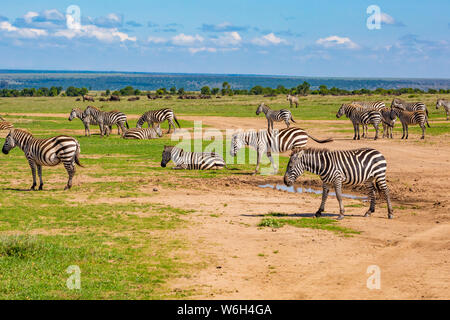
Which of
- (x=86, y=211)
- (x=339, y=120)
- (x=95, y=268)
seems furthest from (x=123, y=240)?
(x=339, y=120)

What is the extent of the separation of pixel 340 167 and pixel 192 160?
929cm

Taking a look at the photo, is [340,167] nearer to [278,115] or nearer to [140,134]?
[140,134]

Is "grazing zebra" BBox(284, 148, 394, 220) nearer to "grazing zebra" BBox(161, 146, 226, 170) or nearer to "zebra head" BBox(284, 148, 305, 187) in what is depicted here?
"zebra head" BBox(284, 148, 305, 187)

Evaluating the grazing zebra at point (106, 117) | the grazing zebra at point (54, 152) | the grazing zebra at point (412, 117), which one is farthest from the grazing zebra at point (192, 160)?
the grazing zebra at point (412, 117)

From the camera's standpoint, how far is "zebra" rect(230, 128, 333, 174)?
19938mm

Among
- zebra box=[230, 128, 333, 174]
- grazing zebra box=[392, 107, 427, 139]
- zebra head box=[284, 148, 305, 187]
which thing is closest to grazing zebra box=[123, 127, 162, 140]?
zebra box=[230, 128, 333, 174]

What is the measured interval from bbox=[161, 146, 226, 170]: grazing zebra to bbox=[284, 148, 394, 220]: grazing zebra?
27.2 ft

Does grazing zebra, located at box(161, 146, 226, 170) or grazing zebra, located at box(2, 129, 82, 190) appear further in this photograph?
grazing zebra, located at box(161, 146, 226, 170)

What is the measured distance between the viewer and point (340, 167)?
12.7 meters

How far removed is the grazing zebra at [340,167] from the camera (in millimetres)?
12703

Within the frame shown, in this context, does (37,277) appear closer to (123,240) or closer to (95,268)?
(95,268)

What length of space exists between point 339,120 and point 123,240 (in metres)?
33.1
